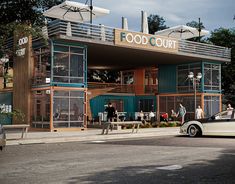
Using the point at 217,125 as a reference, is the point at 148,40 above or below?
above

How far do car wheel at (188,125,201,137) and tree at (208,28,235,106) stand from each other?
1140 inches

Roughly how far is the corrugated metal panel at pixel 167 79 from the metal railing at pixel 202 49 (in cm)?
393

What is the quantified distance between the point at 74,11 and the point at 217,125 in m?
13.6

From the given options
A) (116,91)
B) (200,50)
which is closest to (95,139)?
(200,50)

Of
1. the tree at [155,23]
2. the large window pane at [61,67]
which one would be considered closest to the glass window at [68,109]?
the large window pane at [61,67]

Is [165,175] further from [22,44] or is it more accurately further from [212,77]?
[212,77]

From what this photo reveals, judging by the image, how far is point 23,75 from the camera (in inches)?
1080

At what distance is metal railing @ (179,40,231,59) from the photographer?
31.8 m

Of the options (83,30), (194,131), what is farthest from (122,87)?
(194,131)

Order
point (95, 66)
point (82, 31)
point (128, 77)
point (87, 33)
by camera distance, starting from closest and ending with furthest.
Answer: point (82, 31)
point (87, 33)
point (95, 66)
point (128, 77)

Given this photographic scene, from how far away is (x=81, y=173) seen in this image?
807 centimetres

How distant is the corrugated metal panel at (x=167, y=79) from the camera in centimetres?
3666

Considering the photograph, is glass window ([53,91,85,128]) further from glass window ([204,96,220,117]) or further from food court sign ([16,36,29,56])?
glass window ([204,96,220,117])

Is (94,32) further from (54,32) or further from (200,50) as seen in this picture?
(200,50)
